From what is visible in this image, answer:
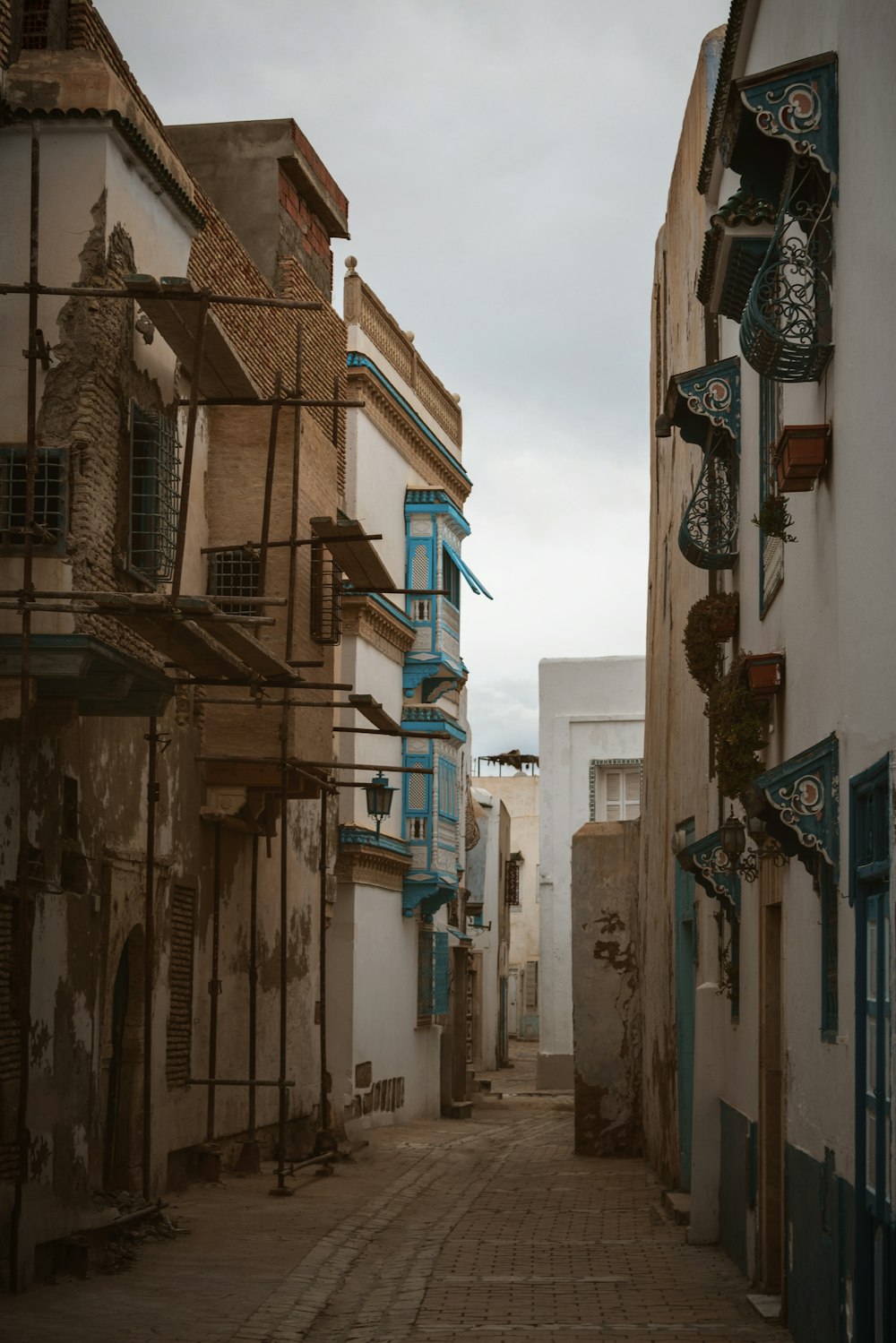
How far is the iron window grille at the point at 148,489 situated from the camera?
1205 centimetres

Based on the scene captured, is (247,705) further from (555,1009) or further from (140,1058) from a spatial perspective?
(555,1009)

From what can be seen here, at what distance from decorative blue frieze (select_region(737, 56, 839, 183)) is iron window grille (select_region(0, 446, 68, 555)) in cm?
516

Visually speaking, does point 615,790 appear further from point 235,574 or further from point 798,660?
point 798,660

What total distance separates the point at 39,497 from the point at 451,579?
17507 mm

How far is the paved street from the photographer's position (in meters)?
9.42

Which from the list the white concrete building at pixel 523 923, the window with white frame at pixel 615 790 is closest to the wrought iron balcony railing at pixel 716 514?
the window with white frame at pixel 615 790

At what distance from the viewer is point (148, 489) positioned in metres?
12.2

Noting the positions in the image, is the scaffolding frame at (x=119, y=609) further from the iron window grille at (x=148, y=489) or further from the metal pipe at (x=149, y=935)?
the iron window grille at (x=148, y=489)

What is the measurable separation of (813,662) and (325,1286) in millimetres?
5201

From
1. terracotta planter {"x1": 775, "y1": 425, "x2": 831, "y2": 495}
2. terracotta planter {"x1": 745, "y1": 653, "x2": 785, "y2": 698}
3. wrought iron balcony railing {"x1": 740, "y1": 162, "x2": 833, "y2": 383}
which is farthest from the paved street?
wrought iron balcony railing {"x1": 740, "y1": 162, "x2": 833, "y2": 383}

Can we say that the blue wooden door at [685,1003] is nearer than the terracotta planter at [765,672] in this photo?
No

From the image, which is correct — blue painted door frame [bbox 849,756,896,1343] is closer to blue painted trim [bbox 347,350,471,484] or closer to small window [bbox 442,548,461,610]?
blue painted trim [bbox 347,350,471,484]

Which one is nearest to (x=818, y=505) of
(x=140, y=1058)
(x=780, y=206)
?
(x=780, y=206)

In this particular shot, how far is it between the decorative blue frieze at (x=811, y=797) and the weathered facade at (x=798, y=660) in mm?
12
